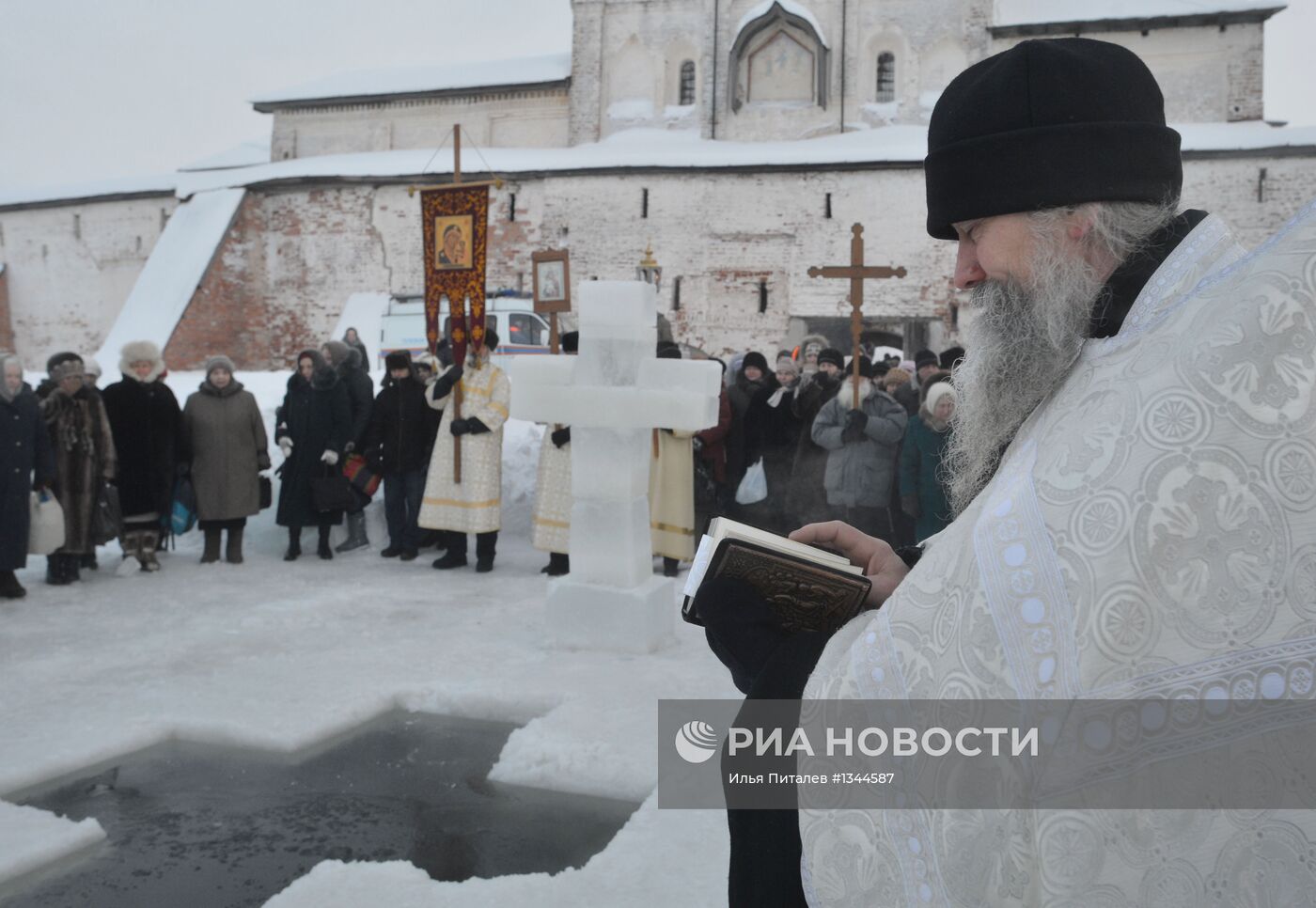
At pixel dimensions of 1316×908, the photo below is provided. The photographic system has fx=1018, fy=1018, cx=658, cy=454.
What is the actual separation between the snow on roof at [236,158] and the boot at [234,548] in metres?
26.6

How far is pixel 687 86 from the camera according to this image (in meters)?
25.1

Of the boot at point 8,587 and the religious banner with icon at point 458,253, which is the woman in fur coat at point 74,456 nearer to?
the boot at point 8,587

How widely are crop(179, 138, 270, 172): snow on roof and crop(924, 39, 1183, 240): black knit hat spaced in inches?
1300

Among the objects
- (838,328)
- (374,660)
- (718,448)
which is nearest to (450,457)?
(718,448)

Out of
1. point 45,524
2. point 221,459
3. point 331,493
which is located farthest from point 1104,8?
point 45,524

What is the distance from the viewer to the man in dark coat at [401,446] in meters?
7.81

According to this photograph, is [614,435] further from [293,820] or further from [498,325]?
[498,325]

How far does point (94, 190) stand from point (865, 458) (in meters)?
25.9

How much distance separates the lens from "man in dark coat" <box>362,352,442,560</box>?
7809 mm

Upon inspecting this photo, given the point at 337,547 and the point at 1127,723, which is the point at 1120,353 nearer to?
the point at 1127,723

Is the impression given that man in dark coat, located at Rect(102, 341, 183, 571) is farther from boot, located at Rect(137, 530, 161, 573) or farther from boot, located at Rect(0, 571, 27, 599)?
boot, located at Rect(0, 571, 27, 599)

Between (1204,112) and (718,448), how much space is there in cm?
2021

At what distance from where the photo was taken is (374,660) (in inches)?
188

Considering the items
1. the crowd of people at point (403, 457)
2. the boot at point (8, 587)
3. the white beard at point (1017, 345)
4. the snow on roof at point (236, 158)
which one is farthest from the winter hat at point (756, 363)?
the snow on roof at point (236, 158)
